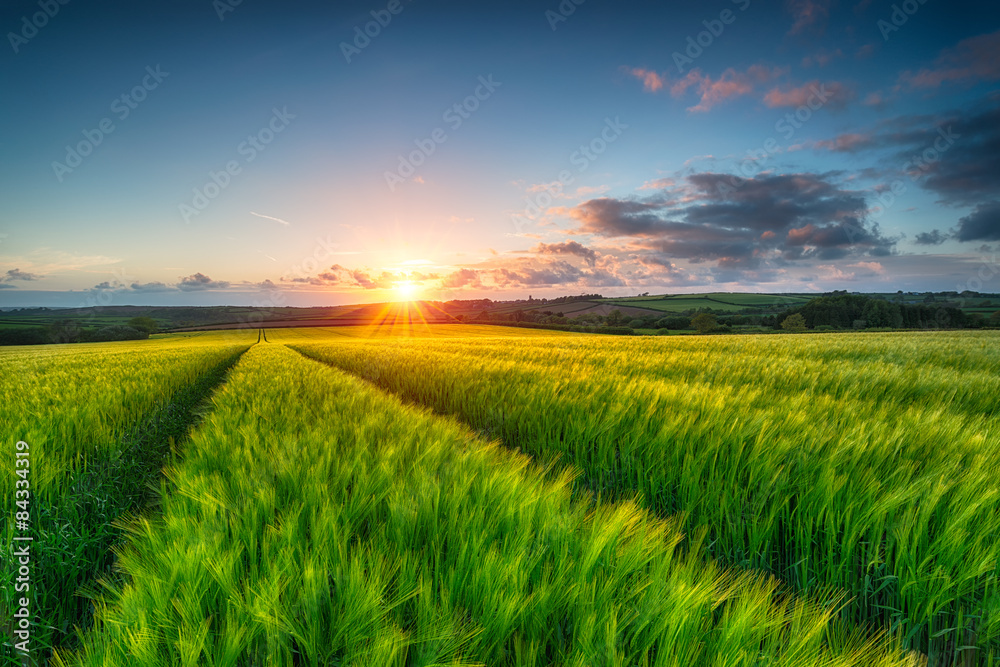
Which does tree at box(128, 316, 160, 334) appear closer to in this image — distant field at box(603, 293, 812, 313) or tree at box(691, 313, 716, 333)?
distant field at box(603, 293, 812, 313)

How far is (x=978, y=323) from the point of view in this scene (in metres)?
53.3

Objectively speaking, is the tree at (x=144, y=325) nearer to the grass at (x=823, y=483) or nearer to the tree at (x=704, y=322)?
the grass at (x=823, y=483)

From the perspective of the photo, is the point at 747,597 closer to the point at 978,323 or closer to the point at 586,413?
the point at 586,413

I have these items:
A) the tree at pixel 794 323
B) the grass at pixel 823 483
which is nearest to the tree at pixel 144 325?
the grass at pixel 823 483

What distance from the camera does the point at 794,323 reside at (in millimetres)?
59719

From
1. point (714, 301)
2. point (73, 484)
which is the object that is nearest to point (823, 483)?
point (73, 484)

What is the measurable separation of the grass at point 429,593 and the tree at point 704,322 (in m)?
65.2

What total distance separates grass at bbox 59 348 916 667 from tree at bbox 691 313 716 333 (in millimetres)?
65203

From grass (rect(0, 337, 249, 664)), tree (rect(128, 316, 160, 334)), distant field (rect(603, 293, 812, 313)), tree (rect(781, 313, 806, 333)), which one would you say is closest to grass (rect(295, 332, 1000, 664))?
grass (rect(0, 337, 249, 664))

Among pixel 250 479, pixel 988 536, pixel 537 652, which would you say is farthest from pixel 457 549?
pixel 988 536

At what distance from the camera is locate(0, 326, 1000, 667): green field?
104 centimetres

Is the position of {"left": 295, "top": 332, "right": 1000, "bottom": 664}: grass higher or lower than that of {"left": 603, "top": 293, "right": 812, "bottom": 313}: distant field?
lower

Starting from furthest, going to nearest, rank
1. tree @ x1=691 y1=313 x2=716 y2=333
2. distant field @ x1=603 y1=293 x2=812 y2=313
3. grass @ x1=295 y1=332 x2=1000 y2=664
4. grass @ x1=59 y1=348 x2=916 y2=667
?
1. distant field @ x1=603 y1=293 x2=812 y2=313
2. tree @ x1=691 y1=313 x2=716 y2=333
3. grass @ x1=295 y1=332 x2=1000 y2=664
4. grass @ x1=59 y1=348 x2=916 y2=667

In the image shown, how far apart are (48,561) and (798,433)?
456 centimetres
